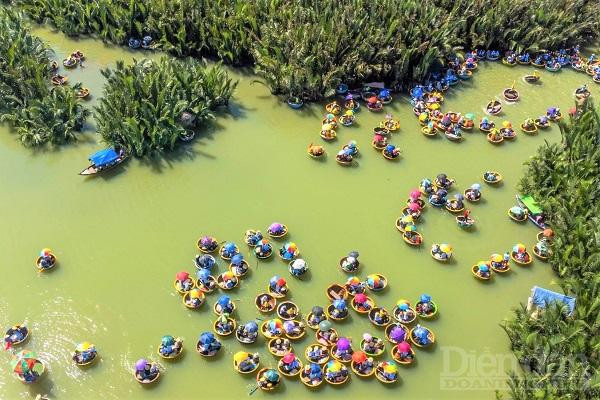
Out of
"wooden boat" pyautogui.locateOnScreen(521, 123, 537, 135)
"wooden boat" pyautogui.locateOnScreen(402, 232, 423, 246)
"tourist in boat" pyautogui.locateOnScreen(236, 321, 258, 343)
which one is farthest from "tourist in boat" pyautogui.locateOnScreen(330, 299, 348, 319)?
"wooden boat" pyautogui.locateOnScreen(521, 123, 537, 135)

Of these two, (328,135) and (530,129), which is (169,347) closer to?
(328,135)

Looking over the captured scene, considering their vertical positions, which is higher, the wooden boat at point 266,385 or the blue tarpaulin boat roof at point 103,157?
the blue tarpaulin boat roof at point 103,157

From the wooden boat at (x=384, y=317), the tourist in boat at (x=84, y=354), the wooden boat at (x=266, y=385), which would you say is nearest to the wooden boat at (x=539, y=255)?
the wooden boat at (x=384, y=317)

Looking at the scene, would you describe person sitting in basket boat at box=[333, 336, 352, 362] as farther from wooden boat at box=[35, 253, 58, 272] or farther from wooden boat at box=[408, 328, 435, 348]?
wooden boat at box=[35, 253, 58, 272]

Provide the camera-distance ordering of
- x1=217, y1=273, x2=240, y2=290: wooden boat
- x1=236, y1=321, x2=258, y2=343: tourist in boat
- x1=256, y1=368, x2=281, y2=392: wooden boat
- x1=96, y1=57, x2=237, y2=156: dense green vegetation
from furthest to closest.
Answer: x1=96, y1=57, x2=237, y2=156: dense green vegetation → x1=217, y1=273, x2=240, y2=290: wooden boat → x1=236, y1=321, x2=258, y2=343: tourist in boat → x1=256, y1=368, x2=281, y2=392: wooden boat

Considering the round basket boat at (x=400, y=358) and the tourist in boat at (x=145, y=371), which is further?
the round basket boat at (x=400, y=358)

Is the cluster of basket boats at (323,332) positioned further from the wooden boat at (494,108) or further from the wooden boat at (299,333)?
the wooden boat at (494,108)
